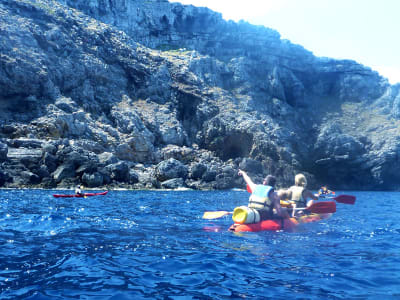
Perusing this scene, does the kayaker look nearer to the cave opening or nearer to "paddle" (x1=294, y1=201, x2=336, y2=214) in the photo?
"paddle" (x1=294, y1=201, x2=336, y2=214)

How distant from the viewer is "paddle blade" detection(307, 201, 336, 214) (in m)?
12.0

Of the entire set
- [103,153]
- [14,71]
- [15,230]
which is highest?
[14,71]

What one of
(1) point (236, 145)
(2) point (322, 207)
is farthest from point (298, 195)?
(1) point (236, 145)

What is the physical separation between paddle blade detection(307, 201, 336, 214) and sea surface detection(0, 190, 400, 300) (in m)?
2.02

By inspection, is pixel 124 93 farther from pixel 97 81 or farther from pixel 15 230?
pixel 15 230

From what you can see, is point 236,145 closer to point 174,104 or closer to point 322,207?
point 174,104

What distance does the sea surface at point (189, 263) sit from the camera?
4.54 m

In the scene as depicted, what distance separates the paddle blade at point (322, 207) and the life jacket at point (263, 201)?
2669 millimetres

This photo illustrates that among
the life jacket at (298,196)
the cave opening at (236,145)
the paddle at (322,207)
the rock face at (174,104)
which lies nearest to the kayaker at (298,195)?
the life jacket at (298,196)

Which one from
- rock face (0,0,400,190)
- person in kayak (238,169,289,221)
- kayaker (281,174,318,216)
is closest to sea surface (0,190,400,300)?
person in kayak (238,169,289,221)

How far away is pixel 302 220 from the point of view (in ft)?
36.2

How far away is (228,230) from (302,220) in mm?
2904

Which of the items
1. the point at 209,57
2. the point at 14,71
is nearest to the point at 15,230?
the point at 14,71

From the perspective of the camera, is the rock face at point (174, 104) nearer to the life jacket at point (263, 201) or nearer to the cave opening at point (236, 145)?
the cave opening at point (236, 145)
